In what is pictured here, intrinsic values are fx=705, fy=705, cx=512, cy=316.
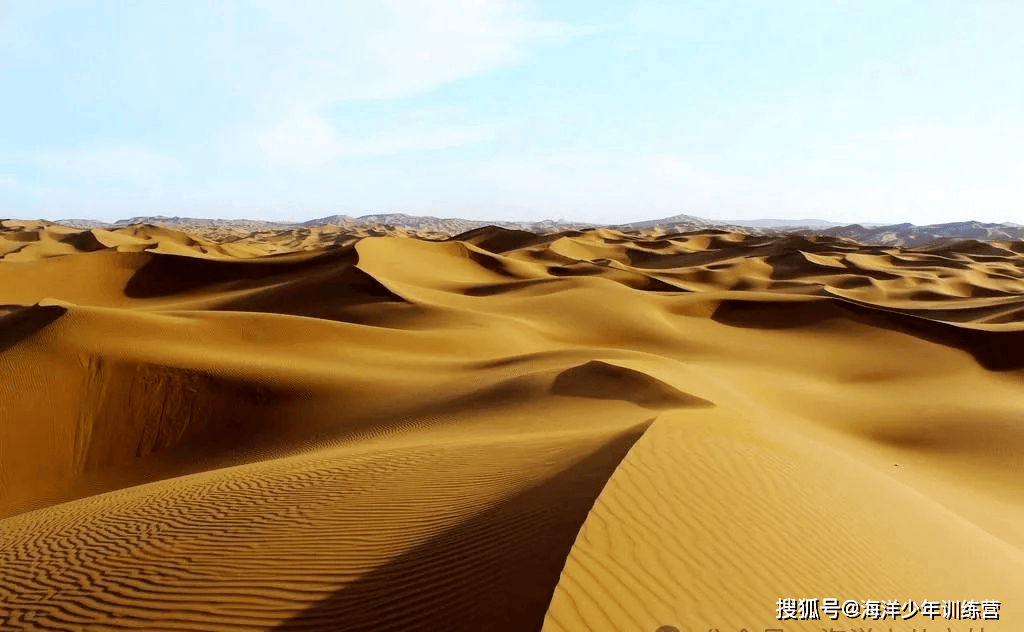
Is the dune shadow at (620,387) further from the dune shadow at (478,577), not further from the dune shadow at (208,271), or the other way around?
the dune shadow at (208,271)

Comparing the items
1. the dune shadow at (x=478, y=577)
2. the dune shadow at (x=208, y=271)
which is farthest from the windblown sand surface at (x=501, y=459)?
the dune shadow at (x=208, y=271)

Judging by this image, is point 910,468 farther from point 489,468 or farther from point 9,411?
point 9,411

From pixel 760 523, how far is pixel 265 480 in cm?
494

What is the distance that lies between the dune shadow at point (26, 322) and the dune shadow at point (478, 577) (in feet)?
45.1

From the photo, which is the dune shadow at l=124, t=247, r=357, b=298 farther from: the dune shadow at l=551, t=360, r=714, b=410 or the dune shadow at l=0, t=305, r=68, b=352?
the dune shadow at l=551, t=360, r=714, b=410

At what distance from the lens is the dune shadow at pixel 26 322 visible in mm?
14673

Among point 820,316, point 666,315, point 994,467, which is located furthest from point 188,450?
point 820,316

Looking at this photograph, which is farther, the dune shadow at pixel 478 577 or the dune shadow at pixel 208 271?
the dune shadow at pixel 208 271

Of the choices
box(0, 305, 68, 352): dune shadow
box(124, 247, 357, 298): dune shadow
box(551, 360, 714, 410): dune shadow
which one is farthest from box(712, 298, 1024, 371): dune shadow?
box(0, 305, 68, 352): dune shadow

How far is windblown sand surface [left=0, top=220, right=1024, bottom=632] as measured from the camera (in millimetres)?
3990

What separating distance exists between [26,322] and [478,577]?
15.9 meters

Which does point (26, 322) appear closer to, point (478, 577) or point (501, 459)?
point (501, 459)

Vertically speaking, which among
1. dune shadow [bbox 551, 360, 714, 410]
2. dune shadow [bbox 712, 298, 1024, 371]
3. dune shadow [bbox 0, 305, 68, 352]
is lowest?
dune shadow [bbox 712, 298, 1024, 371]

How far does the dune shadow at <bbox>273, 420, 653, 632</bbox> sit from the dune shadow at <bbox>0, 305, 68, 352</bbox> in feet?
45.1
